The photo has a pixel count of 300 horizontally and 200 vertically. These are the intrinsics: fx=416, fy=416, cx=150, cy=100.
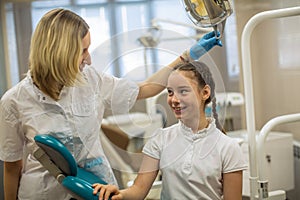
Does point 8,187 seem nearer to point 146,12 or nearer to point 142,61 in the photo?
point 142,61

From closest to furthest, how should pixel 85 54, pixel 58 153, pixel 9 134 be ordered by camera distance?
pixel 58 153
pixel 85 54
pixel 9 134

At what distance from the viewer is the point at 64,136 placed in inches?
47.8

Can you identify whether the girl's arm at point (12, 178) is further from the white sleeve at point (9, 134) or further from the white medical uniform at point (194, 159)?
the white medical uniform at point (194, 159)

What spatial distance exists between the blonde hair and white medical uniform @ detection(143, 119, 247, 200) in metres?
0.31

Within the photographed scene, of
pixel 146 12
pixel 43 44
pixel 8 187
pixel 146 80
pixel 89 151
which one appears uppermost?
pixel 146 12

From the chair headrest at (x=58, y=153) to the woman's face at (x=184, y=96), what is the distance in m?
0.31

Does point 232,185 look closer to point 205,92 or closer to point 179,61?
point 205,92

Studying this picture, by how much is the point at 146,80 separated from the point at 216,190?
381 mm

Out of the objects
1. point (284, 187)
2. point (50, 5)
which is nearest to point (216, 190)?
point (284, 187)

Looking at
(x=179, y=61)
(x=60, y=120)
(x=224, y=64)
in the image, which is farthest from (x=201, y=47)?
(x=224, y=64)

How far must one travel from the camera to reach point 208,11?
1.09 meters

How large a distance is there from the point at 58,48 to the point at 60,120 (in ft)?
0.72

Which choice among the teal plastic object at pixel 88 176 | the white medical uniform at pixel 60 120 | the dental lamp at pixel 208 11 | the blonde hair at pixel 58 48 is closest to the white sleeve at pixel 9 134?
the white medical uniform at pixel 60 120

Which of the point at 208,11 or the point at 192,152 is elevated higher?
the point at 208,11
